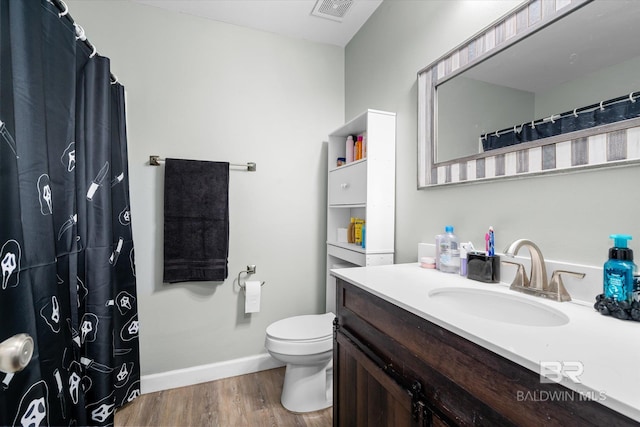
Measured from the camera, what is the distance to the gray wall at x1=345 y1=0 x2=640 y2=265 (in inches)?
32.6

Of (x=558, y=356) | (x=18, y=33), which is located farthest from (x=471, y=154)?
(x=18, y=33)

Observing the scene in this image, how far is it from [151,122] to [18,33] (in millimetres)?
1142

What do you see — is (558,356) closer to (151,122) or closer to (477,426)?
(477,426)

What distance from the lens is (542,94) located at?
3.18ft

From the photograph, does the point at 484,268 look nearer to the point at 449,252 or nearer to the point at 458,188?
the point at 449,252

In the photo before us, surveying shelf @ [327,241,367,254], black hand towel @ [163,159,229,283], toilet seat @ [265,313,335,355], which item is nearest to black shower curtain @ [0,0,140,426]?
black hand towel @ [163,159,229,283]

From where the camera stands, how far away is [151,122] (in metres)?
1.85

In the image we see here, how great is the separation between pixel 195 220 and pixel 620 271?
1976 millimetres

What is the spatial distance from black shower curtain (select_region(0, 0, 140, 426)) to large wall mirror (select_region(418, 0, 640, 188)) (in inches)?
58.8

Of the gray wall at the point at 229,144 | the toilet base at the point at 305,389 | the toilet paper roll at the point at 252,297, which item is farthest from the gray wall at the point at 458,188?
the toilet paper roll at the point at 252,297

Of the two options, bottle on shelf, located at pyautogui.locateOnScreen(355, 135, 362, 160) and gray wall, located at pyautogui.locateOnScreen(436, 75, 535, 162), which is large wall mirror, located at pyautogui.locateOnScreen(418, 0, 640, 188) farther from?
bottle on shelf, located at pyautogui.locateOnScreen(355, 135, 362, 160)

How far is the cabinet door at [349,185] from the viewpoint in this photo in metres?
1.68

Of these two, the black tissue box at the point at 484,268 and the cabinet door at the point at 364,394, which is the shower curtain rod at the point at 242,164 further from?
the black tissue box at the point at 484,268

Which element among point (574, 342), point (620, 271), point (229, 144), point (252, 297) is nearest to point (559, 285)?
point (620, 271)
